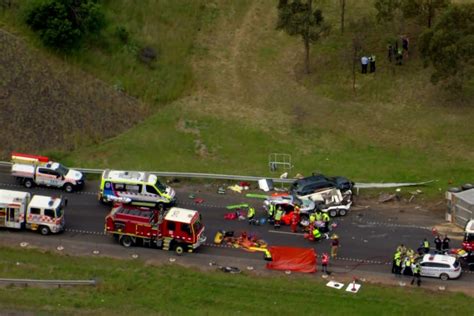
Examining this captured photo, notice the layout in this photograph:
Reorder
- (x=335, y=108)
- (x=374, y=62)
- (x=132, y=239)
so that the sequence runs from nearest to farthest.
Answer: (x=132, y=239), (x=335, y=108), (x=374, y=62)

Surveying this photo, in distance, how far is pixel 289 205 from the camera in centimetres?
5112

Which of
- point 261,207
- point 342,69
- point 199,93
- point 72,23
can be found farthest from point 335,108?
point 72,23

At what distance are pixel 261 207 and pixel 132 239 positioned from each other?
31.0 ft

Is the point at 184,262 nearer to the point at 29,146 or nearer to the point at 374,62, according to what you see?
the point at 29,146

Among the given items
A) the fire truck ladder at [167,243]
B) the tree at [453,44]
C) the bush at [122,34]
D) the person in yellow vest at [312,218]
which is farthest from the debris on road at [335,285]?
the bush at [122,34]

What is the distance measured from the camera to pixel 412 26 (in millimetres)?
74562

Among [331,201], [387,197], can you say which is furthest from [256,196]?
[387,197]

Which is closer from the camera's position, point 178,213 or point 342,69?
point 178,213

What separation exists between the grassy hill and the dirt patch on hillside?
4.32 ft

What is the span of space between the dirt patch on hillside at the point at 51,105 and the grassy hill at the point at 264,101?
1316 millimetres

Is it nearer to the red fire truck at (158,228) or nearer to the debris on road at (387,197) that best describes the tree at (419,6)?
the debris on road at (387,197)

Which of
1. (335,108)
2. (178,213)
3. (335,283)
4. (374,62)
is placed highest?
(374,62)

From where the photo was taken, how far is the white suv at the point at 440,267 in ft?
148

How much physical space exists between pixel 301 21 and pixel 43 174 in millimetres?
25223
